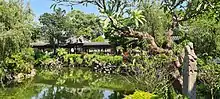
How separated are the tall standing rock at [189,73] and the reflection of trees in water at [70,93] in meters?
7.83

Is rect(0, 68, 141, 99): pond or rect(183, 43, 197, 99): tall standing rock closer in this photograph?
rect(183, 43, 197, 99): tall standing rock

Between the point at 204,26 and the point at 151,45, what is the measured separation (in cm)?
1295

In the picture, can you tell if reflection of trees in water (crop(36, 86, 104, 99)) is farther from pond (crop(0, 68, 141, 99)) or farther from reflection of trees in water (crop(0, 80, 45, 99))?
reflection of trees in water (crop(0, 80, 45, 99))

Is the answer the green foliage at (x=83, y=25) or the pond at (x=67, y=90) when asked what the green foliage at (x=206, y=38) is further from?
the green foliage at (x=83, y=25)

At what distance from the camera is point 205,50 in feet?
58.9

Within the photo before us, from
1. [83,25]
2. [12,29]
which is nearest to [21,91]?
[12,29]

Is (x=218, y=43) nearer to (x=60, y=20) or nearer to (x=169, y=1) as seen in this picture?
(x=169, y=1)

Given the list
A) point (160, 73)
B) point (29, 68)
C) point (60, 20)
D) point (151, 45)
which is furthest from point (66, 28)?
point (151, 45)

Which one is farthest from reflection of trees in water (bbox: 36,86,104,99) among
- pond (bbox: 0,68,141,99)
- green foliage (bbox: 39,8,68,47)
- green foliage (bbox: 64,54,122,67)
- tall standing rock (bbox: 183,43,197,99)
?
green foliage (bbox: 39,8,68,47)

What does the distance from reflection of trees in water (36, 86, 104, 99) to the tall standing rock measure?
783 centimetres

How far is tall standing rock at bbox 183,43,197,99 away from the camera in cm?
698

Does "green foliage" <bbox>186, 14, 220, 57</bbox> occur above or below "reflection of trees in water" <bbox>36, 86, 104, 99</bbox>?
above

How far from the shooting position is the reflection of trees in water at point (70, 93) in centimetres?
1498

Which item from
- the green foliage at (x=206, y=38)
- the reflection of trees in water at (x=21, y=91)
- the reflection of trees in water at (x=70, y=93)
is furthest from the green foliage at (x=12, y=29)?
the green foliage at (x=206, y=38)
